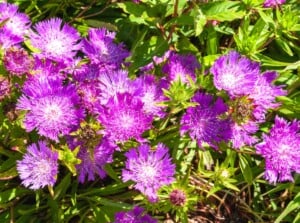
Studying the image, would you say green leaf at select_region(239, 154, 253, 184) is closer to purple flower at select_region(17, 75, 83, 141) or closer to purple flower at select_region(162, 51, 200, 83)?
purple flower at select_region(162, 51, 200, 83)

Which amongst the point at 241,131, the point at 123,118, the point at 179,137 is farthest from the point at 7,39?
the point at 241,131

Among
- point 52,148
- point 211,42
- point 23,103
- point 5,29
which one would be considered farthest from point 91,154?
point 211,42

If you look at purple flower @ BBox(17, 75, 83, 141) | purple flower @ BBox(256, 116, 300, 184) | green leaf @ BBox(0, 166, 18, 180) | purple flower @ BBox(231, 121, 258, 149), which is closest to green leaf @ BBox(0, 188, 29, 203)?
green leaf @ BBox(0, 166, 18, 180)

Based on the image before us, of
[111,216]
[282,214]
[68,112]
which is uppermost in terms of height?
[68,112]

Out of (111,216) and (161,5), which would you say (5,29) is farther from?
(111,216)

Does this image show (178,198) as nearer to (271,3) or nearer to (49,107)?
(49,107)

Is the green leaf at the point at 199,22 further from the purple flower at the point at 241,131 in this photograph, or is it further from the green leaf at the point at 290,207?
the green leaf at the point at 290,207

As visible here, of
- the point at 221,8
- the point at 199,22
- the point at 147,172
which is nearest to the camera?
the point at 147,172
